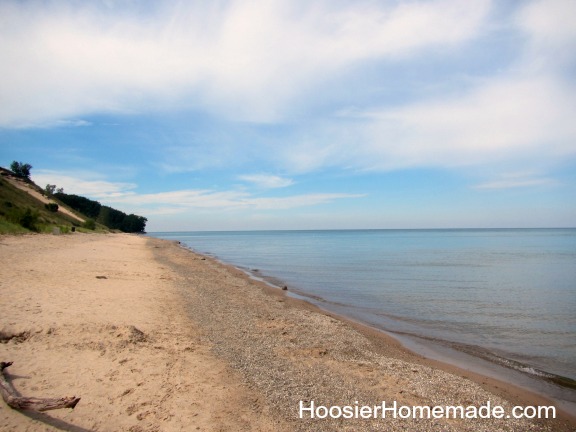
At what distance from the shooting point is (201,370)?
23.3 ft

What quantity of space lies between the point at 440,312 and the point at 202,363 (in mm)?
11892

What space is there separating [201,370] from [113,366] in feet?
5.52

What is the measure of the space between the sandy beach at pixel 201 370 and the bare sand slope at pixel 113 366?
22 millimetres

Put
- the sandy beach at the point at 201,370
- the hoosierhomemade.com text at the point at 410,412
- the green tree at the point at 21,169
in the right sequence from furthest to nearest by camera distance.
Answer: the green tree at the point at 21,169 < the hoosierhomemade.com text at the point at 410,412 < the sandy beach at the point at 201,370

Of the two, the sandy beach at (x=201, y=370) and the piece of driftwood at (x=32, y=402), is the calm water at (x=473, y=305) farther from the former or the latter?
the piece of driftwood at (x=32, y=402)

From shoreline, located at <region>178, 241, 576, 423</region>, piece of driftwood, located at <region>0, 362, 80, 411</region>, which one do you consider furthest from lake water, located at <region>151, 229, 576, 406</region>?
piece of driftwood, located at <region>0, 362, 80, 411</region>

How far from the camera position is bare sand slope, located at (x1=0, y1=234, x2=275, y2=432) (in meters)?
5.14

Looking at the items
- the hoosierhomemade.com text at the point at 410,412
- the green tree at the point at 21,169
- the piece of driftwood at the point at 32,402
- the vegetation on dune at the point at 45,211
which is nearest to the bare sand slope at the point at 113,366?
the piece of driftwood at the point at 32,402

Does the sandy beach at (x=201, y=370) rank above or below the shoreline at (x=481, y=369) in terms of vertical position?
above

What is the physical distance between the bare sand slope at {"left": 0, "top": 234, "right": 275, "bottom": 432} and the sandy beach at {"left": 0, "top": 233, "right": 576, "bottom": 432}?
2 centimetres

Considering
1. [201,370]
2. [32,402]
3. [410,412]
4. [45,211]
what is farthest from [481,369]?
[45,211]

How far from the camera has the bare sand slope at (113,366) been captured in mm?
5141

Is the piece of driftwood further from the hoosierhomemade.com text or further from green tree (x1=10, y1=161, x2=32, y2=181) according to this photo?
green tree (x1=10, y1=161, x2=32, y2=181)

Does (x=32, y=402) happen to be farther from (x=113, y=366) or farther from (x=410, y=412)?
(x=410, y=412)
